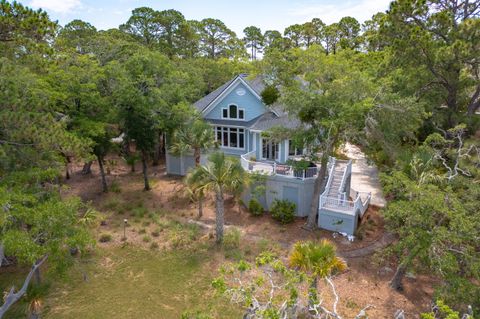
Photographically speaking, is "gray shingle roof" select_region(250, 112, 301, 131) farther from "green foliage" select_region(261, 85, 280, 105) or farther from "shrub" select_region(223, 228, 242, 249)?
"shrub" select_region(223, 228, 242, 249)

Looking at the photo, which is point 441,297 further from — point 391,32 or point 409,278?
point 391,32

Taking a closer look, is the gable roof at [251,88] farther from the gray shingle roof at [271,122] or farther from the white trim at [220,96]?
the gray shingle roof at [271,122]

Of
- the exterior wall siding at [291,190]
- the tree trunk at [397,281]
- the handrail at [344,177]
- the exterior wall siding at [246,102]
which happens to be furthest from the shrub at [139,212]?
the tree trunk at [397,281]

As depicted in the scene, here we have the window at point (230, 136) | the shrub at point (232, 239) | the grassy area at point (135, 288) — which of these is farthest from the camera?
the window at point (230, 136)

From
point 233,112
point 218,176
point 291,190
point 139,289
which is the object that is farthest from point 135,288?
point 233,112

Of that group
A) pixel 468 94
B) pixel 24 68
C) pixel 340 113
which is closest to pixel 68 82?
pixel 24 68

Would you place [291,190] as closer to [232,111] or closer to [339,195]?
[339,195]
